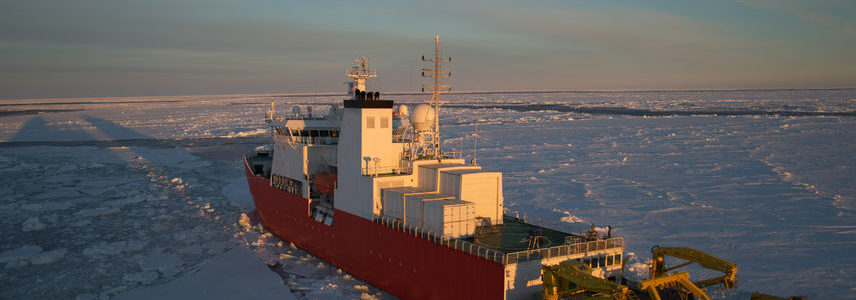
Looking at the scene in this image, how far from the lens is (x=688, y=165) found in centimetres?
2644

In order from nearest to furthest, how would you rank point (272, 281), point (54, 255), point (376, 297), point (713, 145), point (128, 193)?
1. point (376, 297)
2. point (272, 281)
3. point (54, 255)
4. point (128, 193)
5. point (713, 145)

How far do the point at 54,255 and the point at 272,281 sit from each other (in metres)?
6.61

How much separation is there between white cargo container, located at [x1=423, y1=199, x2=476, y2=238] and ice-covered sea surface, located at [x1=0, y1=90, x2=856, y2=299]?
2.38 m

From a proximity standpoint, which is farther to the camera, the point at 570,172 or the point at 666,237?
the point at 570,172

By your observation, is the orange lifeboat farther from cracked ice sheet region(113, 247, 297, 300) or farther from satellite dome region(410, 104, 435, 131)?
satellite dome region(410, 104, 435, 131)

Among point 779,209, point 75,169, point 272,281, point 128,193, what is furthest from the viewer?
point 75,169

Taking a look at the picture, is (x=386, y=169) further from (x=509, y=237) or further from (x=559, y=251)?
(x=559, y=251)

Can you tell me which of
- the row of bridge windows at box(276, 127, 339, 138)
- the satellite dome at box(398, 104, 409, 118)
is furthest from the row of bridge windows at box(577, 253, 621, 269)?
the row of bridge windows at box(276, 127, 339, 138)

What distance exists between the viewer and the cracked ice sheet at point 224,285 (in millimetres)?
11836

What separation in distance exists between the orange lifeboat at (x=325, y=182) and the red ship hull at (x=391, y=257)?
2.52ft

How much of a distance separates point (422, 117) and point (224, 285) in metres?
6.50

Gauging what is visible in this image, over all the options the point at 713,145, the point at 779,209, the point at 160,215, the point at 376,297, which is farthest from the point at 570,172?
the point at 160,215

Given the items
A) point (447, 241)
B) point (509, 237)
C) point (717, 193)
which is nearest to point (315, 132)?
point (447, 241)

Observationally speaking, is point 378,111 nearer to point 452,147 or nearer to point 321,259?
point 321,259
